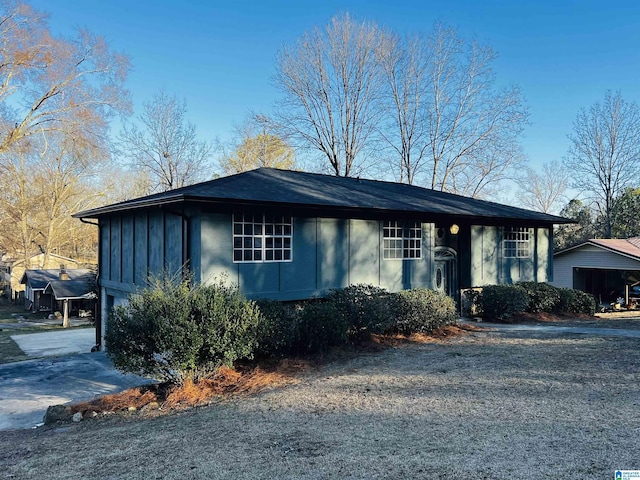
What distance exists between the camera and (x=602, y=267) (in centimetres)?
2439

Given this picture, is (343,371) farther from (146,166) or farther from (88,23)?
(146,166)

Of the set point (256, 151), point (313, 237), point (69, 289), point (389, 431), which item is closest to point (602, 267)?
point (313, 237)

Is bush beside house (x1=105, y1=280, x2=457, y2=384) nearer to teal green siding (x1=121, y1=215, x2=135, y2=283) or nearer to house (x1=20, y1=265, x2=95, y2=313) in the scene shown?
teal green siding (x1=121, y1=215, x2=135, y2=283)

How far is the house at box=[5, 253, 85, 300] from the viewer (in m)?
41.2

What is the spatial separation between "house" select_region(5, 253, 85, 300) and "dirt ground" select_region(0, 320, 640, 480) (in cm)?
3931

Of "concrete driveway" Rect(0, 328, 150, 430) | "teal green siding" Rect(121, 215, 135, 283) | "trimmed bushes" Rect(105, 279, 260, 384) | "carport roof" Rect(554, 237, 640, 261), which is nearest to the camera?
"trimmed bushes" Rect(105, 279, 260, 384)

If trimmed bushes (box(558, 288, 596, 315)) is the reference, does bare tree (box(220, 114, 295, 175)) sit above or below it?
above

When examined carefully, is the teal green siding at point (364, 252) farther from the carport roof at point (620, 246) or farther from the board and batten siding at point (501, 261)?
the carport roof at point (620, 246)

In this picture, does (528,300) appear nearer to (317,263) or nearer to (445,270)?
(445,270)

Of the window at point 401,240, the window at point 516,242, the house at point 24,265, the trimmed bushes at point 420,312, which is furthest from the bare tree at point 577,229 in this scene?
the house at point 24,265

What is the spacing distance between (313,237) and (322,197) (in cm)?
112

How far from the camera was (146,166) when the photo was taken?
33.2 metres

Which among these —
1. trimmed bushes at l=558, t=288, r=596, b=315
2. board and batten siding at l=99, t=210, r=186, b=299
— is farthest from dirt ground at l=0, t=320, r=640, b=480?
trimmed bushes at l=558, t=288, r=596, b=315

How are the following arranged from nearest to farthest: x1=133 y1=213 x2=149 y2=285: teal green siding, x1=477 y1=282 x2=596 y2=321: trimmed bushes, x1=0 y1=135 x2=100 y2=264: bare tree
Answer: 1. x1=133 y1=213 x2=149 y2=285: teal green siding
2. x1=477 y1=282 x2=596 y2=321: trimmed bushes
3. x1=0 y1=135 x2=100 y2=264: bare tree
